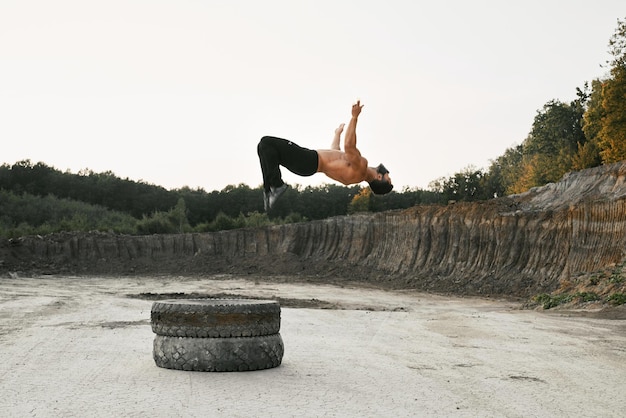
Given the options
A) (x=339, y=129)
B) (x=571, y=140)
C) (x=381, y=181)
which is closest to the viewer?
(x=381, y=181)

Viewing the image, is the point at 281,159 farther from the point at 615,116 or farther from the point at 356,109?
the point at 615,116

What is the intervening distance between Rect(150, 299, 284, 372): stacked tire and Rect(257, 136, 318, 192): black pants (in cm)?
188

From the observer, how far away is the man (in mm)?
10016

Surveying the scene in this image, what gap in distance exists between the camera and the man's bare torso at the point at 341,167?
10000 mm

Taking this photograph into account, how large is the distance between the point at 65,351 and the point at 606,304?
15.7 m

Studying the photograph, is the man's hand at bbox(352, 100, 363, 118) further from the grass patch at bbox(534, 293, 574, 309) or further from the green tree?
the green tree

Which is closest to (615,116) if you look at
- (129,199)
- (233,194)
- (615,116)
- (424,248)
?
(615,116)

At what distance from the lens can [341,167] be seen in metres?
10.0

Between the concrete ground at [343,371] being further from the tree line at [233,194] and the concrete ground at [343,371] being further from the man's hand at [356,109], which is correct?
the tree line at [233,194]

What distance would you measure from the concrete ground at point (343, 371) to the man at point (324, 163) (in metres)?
2.44

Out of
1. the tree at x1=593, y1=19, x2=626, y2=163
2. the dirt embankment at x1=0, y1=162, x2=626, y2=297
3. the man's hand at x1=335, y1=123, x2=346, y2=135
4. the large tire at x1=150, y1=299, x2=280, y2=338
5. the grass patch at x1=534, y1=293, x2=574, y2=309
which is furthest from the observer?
the tree at x1=593, y1=19, x2=626, y2=163

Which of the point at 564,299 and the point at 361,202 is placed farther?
the point at 361,202

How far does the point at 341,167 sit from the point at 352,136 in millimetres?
423

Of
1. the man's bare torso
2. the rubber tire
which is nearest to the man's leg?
the man's bare torso
